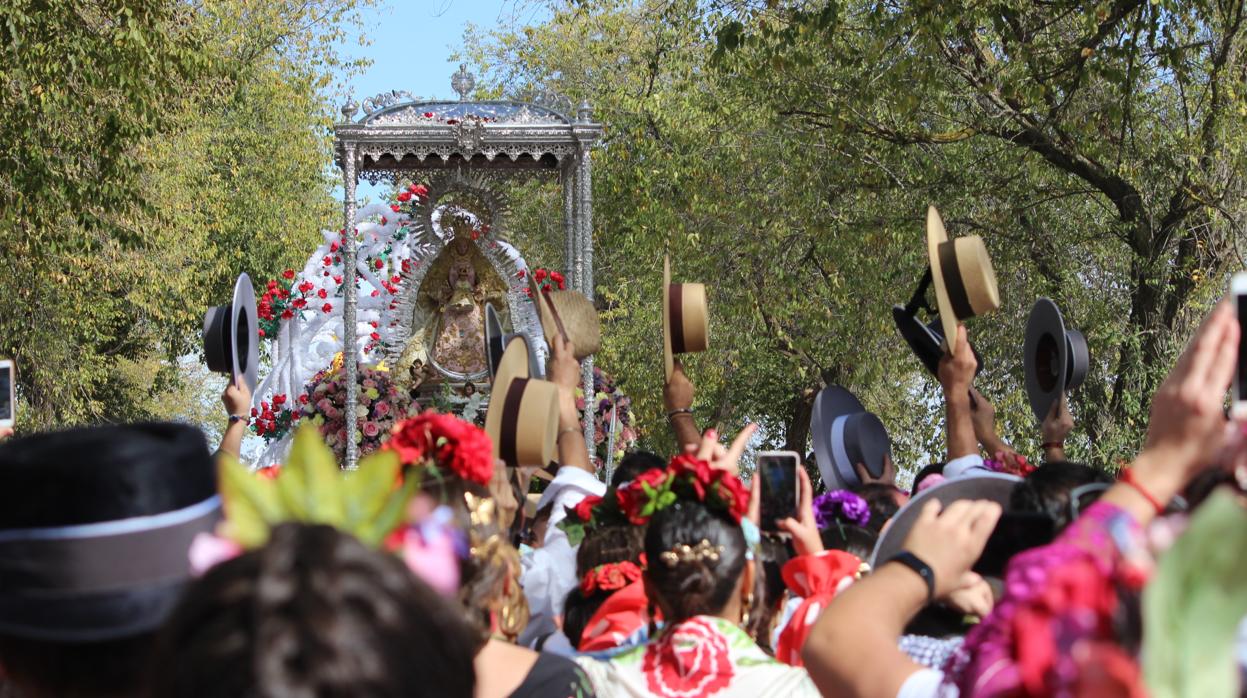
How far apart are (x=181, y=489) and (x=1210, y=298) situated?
35.6 feet

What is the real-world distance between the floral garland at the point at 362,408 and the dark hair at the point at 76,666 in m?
10.6

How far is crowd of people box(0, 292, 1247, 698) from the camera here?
1.32 meters

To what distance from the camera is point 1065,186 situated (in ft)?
42.3

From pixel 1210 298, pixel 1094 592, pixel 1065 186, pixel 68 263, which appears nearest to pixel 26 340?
pixel 68 263

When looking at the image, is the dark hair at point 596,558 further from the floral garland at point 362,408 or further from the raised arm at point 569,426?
the floral garland at point 362,408

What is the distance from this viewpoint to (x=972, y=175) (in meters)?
12.8

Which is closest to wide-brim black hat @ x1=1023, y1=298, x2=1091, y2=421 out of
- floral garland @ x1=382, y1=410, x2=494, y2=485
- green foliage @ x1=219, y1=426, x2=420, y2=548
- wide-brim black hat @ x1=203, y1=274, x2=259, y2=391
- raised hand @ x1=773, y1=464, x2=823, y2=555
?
raised hand @ x1=773, y1=464, x2=823, y2=555

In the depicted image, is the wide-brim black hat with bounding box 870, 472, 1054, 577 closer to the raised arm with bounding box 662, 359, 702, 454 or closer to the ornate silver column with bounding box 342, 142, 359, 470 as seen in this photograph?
the raised arm with bounding box 662, 359, 702, 454

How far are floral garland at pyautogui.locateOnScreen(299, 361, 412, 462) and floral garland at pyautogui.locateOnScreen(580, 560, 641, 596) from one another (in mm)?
8774

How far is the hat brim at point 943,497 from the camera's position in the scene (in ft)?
9.92

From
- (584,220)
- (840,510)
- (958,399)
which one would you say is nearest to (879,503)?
(840,510)

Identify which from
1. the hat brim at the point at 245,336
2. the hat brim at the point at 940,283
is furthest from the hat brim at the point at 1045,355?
the hat brim at the point at 245,336

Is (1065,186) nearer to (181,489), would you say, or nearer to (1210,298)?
(1210,298)

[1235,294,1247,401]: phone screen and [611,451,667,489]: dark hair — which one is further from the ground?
[1235,294,1247,401]: phone screen
